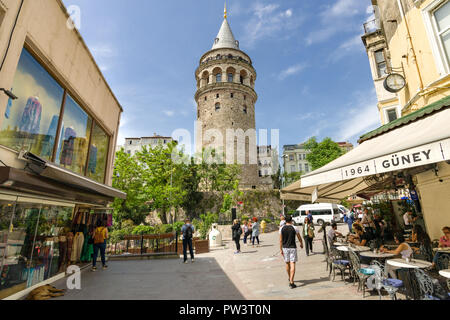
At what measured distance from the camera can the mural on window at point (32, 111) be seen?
4477 millimetres

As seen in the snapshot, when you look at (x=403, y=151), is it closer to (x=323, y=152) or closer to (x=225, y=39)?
(x=323, y=152)

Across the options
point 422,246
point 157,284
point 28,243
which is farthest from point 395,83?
point 28,243

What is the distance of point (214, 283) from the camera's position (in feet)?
18.2

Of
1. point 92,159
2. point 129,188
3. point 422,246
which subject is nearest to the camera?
point 422,246

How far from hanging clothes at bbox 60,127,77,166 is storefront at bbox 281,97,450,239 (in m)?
6.74

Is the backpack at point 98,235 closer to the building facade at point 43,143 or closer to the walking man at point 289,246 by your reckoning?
the building facade at point 43,143

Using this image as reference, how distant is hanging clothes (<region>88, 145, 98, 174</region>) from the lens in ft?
28.0

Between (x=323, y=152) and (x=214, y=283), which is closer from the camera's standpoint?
(x=214, y=283)

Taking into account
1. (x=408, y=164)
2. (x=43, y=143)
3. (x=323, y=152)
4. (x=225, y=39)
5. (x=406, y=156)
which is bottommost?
Answer: (x=408, y=164)

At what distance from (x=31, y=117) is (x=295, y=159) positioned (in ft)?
192

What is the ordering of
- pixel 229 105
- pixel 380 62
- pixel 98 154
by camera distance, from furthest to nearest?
pixel 229 105 → pixel 380 62 → pixel 98 154

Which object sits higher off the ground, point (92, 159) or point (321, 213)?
point (92, 159)
